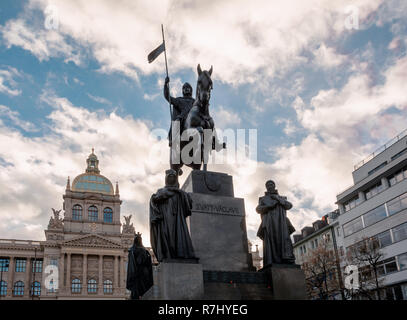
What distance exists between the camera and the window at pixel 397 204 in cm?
4522

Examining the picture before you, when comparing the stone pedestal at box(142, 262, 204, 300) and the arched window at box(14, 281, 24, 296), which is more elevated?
the arched window at box(14, 281, 24, 296)

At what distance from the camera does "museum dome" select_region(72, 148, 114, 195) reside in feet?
341

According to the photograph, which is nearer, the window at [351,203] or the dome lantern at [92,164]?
the window at [351,203]

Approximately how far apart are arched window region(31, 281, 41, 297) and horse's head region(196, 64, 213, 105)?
280 feet

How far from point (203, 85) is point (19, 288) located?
91.0 metres

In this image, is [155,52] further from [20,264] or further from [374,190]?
[20,264]

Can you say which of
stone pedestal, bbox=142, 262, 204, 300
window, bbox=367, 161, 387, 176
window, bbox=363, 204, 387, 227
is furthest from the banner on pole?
window, bbox=367, 161, 387, 176

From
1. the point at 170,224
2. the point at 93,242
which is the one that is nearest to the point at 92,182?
the point at 93,242

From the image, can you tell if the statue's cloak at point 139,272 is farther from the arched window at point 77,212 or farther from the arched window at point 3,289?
the arched window at point 77,212

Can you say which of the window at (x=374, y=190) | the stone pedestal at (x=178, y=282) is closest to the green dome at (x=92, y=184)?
the window at (x=374, y=190)

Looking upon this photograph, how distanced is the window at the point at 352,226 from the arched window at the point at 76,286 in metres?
59.4

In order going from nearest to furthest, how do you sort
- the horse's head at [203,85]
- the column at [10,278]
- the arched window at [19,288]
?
the horse's head at [203,85], the column at [10,278], the arched window at [19,288]

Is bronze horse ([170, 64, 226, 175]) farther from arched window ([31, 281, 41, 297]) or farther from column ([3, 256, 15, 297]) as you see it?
column ([3, 256, 15, 297])

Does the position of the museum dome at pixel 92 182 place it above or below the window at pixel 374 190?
above
